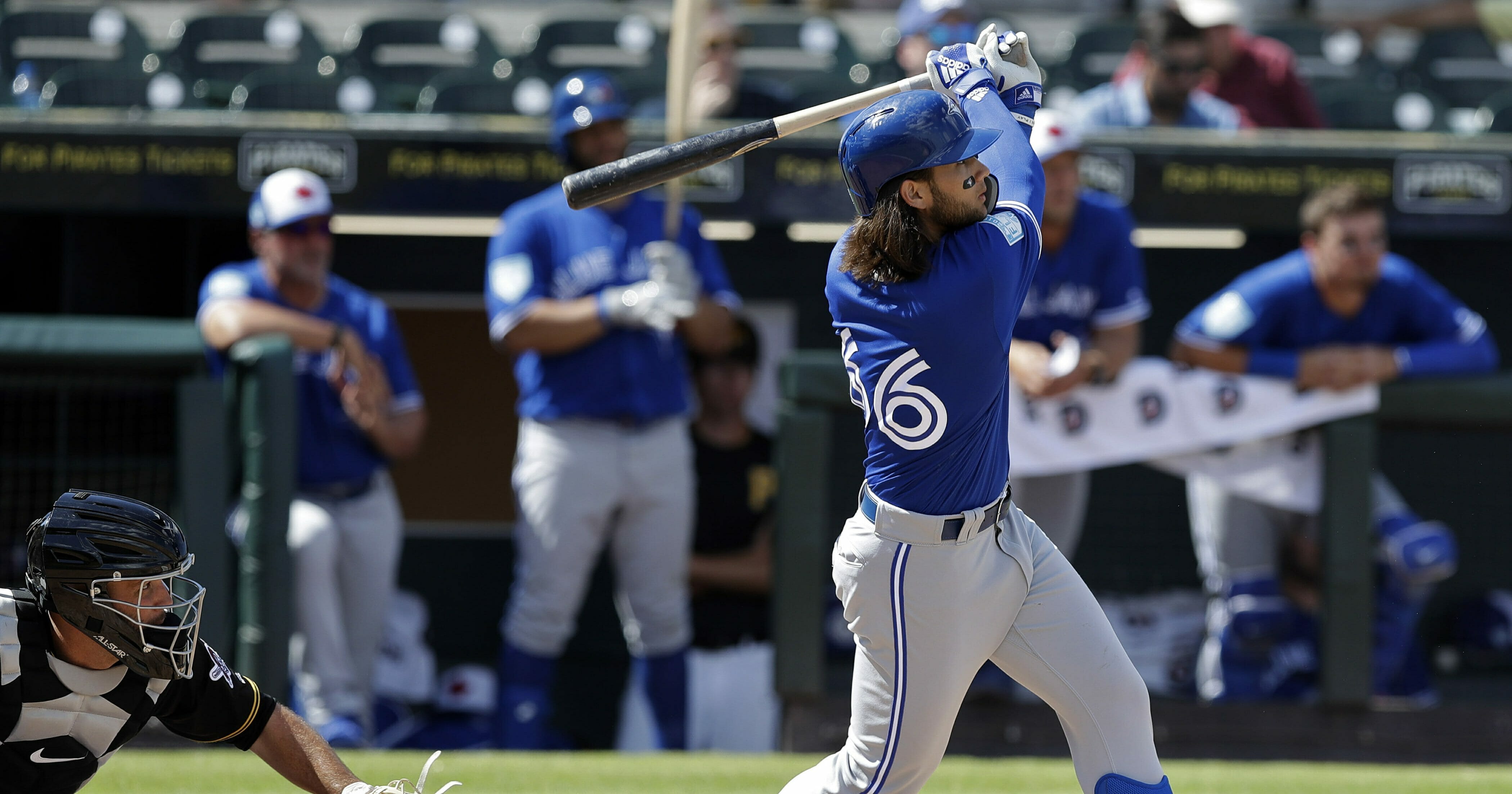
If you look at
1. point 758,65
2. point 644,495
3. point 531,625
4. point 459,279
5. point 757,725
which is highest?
point 758,65

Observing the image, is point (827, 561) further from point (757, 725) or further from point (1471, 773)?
point (1471, 773)

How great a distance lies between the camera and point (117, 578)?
2.36 metres

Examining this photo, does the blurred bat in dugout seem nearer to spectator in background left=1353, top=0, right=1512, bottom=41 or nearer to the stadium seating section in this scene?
the stadium seating section

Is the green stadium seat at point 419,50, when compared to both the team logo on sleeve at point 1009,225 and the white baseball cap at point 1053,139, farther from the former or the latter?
the team logo on sleeve at point 1009,225

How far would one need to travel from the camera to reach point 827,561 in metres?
4.69

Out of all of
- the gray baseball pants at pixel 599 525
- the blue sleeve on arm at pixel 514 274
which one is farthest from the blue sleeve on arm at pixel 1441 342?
the blue sleeve on arm at pixel 514 274

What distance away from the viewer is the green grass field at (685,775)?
4.03 m

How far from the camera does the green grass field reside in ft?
13.2

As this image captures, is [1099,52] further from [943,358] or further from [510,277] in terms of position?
[943,358]

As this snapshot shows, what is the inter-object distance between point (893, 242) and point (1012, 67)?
0.67m

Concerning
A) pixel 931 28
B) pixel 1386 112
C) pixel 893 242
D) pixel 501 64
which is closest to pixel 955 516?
pixel 893 242

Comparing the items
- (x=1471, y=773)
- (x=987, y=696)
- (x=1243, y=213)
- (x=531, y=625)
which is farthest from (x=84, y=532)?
(x=1243, y=213)

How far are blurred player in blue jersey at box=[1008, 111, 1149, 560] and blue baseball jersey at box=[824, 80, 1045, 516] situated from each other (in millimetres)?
1953

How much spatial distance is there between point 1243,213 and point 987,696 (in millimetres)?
1934
